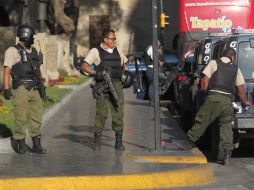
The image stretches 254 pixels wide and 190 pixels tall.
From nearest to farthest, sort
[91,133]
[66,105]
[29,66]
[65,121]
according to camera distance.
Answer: [29,66] < [91,133] < [65,121] < [66,105]

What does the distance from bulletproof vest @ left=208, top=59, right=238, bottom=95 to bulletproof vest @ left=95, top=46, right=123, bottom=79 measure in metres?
1.43

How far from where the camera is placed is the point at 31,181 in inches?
361

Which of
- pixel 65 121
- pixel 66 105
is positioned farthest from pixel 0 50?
pixel 65 121

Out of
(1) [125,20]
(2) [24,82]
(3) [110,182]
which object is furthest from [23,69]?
(1) [125,20]

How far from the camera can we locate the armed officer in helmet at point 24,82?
10.9 meters

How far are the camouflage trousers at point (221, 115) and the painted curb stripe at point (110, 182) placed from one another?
1372mm

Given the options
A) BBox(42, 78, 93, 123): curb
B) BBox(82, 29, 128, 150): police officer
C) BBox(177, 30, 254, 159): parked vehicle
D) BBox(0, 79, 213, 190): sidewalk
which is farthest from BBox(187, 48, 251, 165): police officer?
BBox(42, 78, 93, 123): curb

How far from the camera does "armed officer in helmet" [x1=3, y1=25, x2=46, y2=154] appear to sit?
35.8 feet

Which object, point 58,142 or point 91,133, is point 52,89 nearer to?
point 91,133

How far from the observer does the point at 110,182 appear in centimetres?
937

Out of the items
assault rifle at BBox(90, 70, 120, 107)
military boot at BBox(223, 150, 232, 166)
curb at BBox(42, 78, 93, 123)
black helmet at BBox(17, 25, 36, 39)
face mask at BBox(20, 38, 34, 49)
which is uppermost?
black helmet at BBox(17, 25, 36, 39)

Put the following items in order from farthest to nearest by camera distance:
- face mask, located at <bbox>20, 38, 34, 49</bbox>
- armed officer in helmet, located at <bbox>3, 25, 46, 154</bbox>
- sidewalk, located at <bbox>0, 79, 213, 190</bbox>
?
face mask, located at <bbox>20, 38, 34, 49</bbox>, armed officer in helmet, located at <bbox>3, 25, 46, 154</bbox>, sidewalk, located at <bbox>0, 79, 213, 190</bbox>

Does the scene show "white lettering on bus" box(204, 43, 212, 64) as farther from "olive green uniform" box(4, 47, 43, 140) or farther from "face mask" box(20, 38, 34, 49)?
"face mask" box(20, 38, 34, 49)

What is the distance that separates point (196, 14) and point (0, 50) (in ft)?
20.9
